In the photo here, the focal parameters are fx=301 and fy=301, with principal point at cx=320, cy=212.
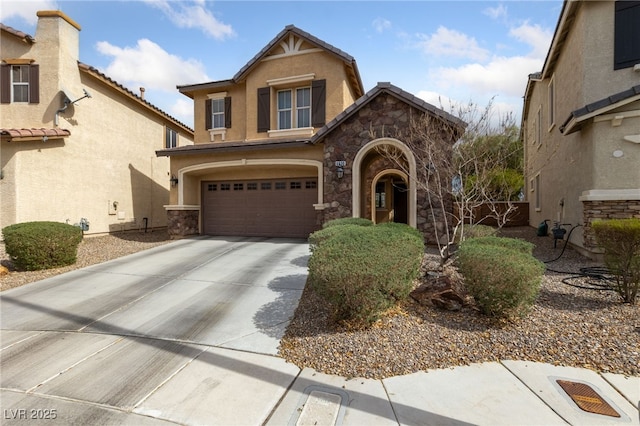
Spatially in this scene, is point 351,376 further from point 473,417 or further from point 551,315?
point 551,315

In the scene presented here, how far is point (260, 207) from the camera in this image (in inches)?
507

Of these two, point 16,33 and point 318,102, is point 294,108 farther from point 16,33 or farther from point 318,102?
point 16,33

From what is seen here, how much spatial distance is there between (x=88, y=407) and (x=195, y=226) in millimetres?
11120

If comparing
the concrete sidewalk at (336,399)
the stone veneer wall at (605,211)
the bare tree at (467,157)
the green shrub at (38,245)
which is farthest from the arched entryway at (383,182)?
the green shrub at (38,245)

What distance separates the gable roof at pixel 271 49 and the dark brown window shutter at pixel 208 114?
27.3 inches

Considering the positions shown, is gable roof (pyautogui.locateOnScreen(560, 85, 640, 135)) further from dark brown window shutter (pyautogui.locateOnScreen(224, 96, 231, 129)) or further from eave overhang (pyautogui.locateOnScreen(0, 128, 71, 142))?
eave overhang (pyautogui.locateOnScreen(0, 128, 71, 142))

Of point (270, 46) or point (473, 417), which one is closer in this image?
point (473, 417)

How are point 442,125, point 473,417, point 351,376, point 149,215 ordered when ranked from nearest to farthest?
point 473,417, point 351,376, point 442,125, point 149,215

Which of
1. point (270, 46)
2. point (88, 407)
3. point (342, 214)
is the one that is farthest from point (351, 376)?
point (270, 46)

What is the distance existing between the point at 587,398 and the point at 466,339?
1169 millimetres

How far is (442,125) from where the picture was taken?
8.41m

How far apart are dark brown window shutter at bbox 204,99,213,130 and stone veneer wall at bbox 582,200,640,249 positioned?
13954 millimetres

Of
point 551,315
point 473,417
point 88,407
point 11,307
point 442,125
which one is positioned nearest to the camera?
point 473,417

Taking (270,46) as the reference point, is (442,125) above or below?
below
